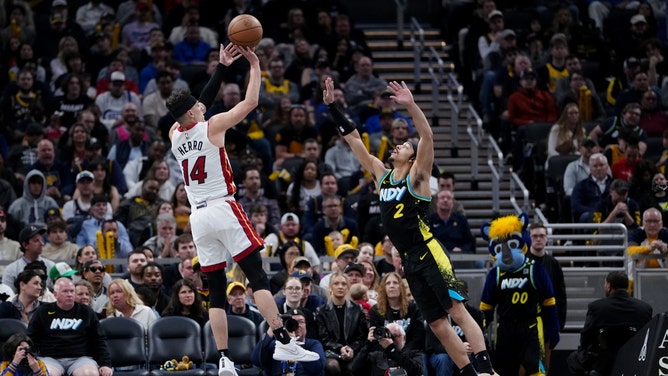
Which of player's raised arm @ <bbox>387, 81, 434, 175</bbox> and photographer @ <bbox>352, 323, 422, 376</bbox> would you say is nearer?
player's raised arm @ <bbox>387, 81, 434, 175</bbox>

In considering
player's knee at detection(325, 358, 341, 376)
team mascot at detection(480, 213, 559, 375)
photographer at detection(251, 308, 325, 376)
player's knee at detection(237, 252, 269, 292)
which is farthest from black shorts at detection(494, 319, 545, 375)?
player's knee at detection(237, 252, 269, 292)

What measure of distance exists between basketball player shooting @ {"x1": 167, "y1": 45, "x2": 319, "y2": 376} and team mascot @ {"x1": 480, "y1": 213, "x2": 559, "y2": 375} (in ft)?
13.5

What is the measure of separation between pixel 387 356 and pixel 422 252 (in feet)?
7.26

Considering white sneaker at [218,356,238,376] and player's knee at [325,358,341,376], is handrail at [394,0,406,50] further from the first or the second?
white sneaker at [218,356,238,376]

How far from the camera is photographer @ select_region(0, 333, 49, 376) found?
47.6 ft

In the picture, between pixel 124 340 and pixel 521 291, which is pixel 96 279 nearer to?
pixel 124 340

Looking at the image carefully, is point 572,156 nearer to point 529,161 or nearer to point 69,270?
point 529,161

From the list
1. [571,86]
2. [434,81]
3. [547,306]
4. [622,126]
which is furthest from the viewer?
[434,81]

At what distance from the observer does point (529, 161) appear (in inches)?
853

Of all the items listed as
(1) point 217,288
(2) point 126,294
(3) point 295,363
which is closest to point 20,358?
(2) point 126,294

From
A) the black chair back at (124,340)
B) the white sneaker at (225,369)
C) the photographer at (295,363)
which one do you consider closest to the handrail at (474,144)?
the photographer at (295,363)

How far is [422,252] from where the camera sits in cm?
1254

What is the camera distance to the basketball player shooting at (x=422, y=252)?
1244cm

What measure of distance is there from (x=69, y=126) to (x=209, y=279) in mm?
9359
